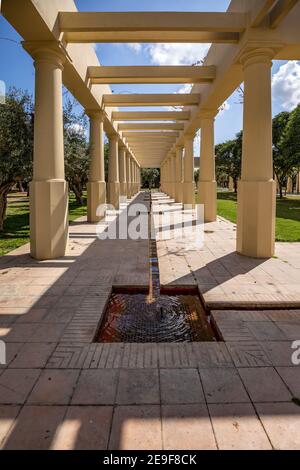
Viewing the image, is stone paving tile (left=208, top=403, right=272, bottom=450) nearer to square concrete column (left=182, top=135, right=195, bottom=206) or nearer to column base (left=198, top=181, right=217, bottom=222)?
column base (left=198, top=181, right=217, bottom=222)

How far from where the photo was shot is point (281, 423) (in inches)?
91.2

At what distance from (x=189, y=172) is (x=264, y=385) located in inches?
663

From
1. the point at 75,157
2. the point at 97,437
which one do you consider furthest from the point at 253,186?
the point at 75,157

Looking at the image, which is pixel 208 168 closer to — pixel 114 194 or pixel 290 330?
pixel 114 194

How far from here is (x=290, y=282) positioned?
5473 millimetres

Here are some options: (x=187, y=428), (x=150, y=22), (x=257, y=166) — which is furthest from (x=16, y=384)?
(x=150, y=22)

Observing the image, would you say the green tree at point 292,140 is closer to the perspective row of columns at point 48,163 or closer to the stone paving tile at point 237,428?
the perspective row of columns at point 48,163

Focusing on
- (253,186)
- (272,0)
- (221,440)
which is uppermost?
(272,0)

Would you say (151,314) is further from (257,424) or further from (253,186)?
(253,186)

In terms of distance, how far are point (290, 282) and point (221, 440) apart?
3.79 m

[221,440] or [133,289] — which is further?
[133,289]

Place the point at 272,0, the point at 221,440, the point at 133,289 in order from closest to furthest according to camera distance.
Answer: the point at 221,440 < the point at 133,289 < the point at 272,0

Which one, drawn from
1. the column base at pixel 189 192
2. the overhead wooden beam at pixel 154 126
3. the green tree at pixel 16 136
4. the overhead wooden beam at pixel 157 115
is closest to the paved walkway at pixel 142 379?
the green tree at pixel 16 136

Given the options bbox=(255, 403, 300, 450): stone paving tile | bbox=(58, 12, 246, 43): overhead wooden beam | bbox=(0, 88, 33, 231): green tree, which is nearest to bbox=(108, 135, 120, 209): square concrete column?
bbox=(0, 88, 33, 231): green tree
